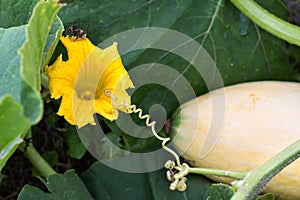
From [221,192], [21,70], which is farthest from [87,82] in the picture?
[21,70]

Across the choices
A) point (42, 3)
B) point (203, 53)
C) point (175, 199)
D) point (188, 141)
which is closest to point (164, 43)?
point (203, 53)

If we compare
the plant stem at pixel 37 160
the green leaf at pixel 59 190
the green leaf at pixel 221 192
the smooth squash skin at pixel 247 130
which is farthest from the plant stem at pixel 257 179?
the plant stem at pixel 37 160

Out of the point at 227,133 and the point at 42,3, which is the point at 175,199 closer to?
the point at 227,133

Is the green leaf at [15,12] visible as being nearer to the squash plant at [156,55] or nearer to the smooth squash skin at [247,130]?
the squash plant at [156,55]

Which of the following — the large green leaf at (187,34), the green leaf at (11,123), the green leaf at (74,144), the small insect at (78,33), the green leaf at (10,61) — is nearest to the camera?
the green leaf at (11,123)

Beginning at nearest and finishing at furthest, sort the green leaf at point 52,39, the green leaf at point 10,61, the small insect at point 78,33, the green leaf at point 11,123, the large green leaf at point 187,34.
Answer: the green leaf at point 11,123, the green leaf at point 10,61, the green leaf at point 52,39, the small insect at point 78,33, the large green leaf at point 187,34

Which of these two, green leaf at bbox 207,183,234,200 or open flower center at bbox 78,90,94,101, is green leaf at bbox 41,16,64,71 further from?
green leaf at bbox 207,183,234,200
